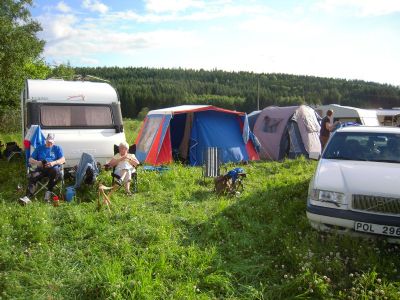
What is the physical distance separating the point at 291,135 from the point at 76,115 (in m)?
6.84

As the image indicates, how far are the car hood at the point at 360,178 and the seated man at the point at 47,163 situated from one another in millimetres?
4552

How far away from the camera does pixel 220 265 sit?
4.20 m

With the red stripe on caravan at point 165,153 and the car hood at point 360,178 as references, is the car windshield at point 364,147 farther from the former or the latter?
the red stripe on caravan at point 165,153

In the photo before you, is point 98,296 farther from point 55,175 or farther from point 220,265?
point 55,175

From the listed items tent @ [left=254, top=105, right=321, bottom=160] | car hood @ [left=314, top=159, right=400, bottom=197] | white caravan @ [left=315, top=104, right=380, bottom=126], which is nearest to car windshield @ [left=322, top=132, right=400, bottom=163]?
car hood @ [left=314, top=159, right=400, bottom=197]

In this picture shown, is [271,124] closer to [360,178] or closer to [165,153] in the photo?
[165,153]

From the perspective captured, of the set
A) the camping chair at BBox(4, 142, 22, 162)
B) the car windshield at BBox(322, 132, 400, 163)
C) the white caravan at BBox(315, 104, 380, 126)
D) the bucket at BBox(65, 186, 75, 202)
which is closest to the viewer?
the car windshield at BBox(322, 132, 400, 163)

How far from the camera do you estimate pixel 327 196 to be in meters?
4.57

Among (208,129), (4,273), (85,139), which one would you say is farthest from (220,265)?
(208,129)

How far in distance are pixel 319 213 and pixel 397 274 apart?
102 cm

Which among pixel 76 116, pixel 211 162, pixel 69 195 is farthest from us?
pixel 76 116

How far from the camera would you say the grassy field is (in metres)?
3.65

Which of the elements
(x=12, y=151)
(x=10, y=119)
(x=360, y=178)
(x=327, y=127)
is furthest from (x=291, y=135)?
(x=10, y=119)

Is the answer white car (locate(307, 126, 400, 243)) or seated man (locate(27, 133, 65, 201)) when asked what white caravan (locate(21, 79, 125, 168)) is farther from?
white car (locate(307, 126, 400, 243))
